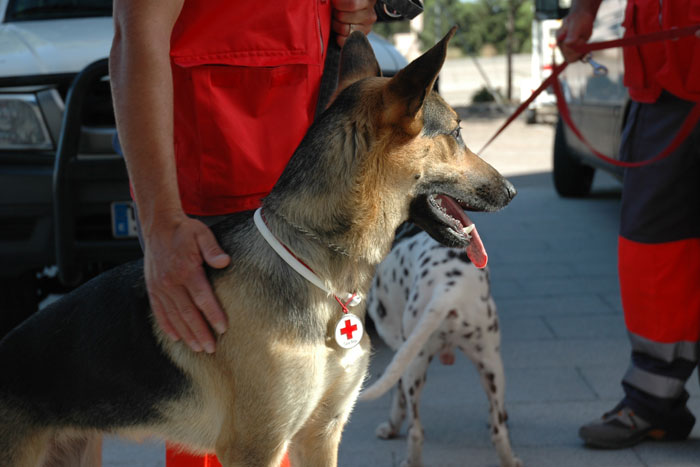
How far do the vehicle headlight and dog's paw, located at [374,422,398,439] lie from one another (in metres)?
2.32

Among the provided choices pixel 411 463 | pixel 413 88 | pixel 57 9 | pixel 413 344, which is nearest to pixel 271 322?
pixel 413 88

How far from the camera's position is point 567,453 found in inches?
146

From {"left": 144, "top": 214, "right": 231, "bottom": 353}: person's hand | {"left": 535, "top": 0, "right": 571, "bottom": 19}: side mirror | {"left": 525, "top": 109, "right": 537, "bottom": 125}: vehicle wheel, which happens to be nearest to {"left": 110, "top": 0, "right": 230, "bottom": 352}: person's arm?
{"left": 144, "top": 214, "right": 231, "bottom": 353}: person's hand

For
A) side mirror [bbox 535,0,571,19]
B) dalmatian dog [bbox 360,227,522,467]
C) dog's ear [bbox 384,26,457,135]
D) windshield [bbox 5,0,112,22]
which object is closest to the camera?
dog's ear [bbox 384,26,457,135]

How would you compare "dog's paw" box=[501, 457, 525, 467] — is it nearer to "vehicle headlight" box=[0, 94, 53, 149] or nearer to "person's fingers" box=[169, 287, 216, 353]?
"person's fingers" box=[169, 287, 216, 353]

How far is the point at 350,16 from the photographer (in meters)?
2.59

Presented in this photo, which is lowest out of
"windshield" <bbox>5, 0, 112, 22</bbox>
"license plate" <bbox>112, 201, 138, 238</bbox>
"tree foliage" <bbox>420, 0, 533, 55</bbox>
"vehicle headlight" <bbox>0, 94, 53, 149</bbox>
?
"tree foliage" <bbox>420, 0, 533, 55</bbox>

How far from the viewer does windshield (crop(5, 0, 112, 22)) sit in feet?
17.5

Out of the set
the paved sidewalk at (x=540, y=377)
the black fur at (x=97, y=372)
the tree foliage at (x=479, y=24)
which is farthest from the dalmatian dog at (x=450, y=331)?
the tree foliage at (x=479, y=24)

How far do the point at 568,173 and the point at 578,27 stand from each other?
6.35 metres

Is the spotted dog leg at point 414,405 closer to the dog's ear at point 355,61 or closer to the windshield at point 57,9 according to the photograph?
the dog's ear at point 355,61

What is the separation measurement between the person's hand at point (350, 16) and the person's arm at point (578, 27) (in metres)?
1.37

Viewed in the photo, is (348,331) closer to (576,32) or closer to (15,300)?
(576,32)

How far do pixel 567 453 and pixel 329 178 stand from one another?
2.21 metres
